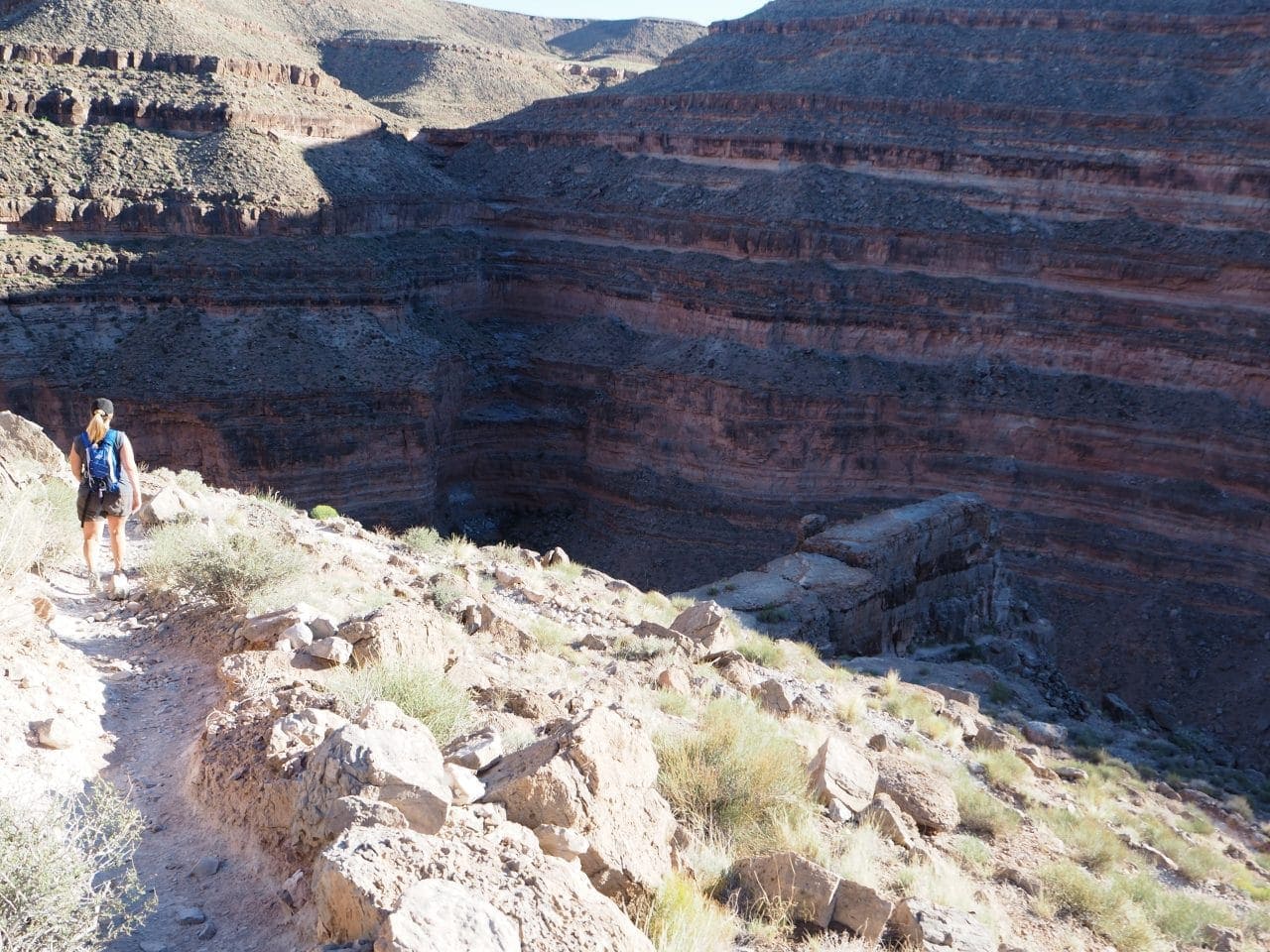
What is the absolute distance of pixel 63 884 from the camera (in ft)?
14.4

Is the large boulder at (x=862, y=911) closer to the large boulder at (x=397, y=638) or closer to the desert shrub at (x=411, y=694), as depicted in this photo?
the desert shrub at (x=411, y=694)

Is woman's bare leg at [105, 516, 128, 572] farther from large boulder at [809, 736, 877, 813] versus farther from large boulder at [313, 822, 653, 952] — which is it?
large boulder at [809, 736, 877, 813]

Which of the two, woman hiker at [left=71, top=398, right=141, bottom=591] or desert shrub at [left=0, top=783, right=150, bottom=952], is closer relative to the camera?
desert shrub at [left=0, top=783, right=150, bottom=952]

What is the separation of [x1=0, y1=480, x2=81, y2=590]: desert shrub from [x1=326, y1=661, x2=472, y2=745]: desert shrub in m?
2.98

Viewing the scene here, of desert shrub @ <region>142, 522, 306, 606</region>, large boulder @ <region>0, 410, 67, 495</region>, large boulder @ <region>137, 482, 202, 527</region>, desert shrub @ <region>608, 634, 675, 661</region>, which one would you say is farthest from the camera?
large boulder @ <region>0, 410, 67, 495</region>

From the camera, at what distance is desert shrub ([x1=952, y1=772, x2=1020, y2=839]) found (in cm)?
888

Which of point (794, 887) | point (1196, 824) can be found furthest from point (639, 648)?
point (1196, 824)

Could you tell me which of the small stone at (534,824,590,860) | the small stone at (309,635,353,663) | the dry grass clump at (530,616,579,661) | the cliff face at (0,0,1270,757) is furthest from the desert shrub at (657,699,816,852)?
the cliff face at (0,0,1270,757)

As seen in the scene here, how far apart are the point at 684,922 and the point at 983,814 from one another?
4639mm

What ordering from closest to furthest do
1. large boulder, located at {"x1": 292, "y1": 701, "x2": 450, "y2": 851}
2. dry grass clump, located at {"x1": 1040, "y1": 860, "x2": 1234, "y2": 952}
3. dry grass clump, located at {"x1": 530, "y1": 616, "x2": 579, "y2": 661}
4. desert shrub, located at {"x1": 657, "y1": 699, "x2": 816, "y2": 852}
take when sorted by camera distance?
large boulder, located at {"x1": 292, "y1": 701, "x2": 450, "y2": 851} → desert shrub, located at {"x1": 657, "y1": 699, "x2": 816, "y2": 852} → dry grass clump, located at {"x1": 1040, "y1": 860, "x2": 1234, "y2": 952} → dry grass clump, located at {"x1": 530, "y1": 616, "x2": 579, "y2": 661}

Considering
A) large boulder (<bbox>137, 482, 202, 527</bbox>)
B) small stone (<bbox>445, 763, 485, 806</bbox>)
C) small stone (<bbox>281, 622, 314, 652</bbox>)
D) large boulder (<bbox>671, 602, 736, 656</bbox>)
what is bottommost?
large boulder (<bbox>671, 602, 736, 656</bbox>)

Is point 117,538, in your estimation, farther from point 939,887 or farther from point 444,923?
point 939,887

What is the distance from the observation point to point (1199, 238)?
28.4m

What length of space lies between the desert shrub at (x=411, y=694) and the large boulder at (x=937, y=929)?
276 centimetres
